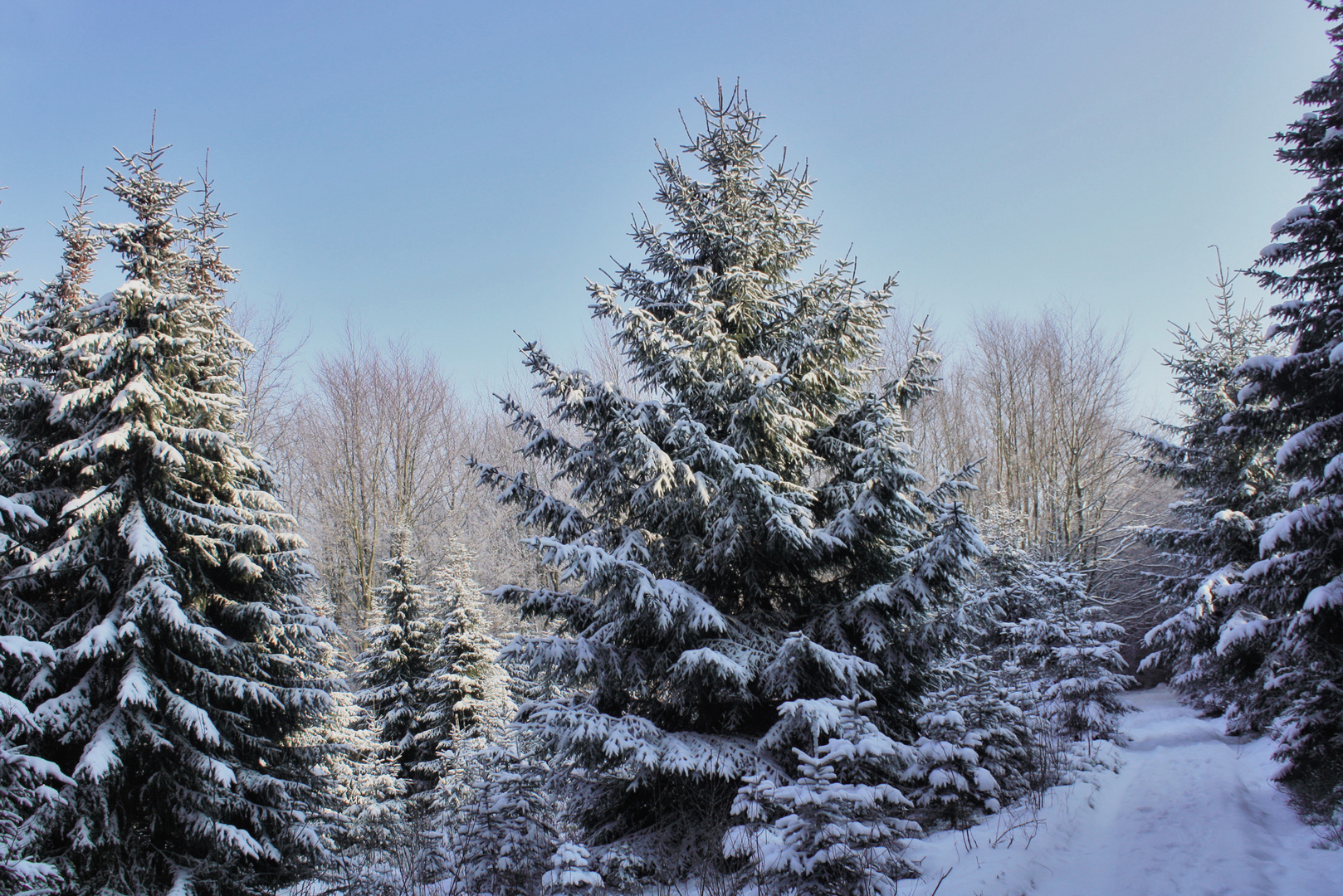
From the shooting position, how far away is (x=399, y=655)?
15.0 metres

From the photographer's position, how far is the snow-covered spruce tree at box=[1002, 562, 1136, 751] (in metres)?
11.0

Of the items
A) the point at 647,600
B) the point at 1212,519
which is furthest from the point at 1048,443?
the point at 647,600

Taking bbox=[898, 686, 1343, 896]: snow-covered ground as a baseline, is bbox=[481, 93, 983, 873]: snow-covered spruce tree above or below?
above

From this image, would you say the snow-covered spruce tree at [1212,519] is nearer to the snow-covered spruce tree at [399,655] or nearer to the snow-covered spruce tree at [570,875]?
the snow-covered spruce tree at [570,875]

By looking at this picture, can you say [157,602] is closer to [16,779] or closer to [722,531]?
[16,779]

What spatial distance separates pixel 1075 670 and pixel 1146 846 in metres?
6.83

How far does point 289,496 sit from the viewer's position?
25.8m

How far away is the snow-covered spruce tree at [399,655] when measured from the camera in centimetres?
1469

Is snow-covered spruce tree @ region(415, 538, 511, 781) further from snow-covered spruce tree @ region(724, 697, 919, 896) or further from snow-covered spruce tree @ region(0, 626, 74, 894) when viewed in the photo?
snow-covered spruce tree @ region(724, 697, 919, 896)

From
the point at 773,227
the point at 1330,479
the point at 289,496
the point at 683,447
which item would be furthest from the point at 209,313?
the point at 289,496

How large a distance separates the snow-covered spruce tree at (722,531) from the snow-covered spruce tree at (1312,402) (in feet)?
9.42

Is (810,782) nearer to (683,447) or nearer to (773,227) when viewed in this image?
(683,447)

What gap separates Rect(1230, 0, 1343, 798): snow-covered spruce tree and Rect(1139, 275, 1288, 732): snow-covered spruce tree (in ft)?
11.0

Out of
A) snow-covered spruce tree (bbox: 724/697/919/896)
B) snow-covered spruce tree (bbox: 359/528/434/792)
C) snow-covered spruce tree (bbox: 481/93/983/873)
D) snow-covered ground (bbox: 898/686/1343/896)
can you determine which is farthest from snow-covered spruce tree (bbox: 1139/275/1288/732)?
snow-covered spruce tree (bbox: 359/528/434/792)
